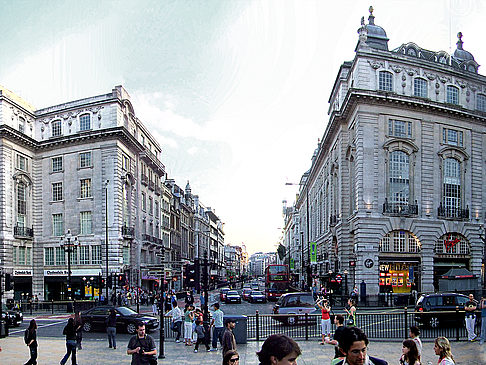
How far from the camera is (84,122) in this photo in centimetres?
5394

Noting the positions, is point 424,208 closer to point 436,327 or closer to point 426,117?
point 426,117


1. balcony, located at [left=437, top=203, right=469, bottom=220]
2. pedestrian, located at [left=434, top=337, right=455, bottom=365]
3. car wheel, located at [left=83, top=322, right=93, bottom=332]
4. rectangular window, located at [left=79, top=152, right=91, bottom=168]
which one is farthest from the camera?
rectangular window, located at [left=79, top=152, right=91, bottom=168]

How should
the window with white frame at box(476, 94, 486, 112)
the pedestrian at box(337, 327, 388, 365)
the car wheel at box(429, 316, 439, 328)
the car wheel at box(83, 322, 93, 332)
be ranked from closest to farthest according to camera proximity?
the pedestrian at box(337, 327, 388, 365)
the car wheel at box(429, 316, 439, 328)
the car wheel at box(83, 322, 93, 332)
the window with white frame at box(476, 94, 486, 112)

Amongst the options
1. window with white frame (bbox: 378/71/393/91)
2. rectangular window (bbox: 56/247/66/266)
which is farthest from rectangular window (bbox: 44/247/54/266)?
window with white frame (bbox: 378/71/393/91)

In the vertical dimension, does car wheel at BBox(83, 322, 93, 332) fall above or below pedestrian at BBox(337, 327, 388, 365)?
below

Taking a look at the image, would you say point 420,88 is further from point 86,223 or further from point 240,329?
point 86,223

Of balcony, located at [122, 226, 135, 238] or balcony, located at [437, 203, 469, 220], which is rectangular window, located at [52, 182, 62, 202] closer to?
balcony, located at [122, 226, 135, 238]

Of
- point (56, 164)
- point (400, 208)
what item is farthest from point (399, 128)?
point (56, 164)

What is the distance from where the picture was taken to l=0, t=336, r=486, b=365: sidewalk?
16297 mm

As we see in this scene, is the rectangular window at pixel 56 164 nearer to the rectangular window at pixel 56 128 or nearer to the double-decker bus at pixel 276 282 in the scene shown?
the rectangular window at pixel 56 128

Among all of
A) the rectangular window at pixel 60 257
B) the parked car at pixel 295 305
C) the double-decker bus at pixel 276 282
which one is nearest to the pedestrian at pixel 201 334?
the parked car at pixel 295 305

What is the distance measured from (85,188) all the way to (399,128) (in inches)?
1268

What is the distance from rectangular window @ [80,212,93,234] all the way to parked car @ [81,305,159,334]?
27297mm

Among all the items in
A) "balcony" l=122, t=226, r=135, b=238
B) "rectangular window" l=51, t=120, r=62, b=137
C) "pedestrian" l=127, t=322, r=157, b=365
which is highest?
"rectangular window" l=51, t=120, r=62, b=137
